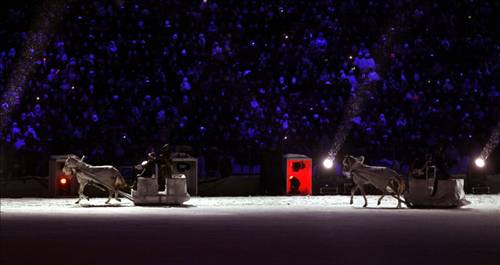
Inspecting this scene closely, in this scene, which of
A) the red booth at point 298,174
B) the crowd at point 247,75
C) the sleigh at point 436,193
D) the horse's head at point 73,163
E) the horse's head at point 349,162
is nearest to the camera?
the sleigh at point 436,193

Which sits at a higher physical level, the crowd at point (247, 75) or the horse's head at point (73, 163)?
the crowd at point (247, 75)

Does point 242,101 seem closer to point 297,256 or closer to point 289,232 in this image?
point 289,232

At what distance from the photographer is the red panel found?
32781 mm

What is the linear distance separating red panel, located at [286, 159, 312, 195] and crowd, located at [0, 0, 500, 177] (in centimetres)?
136

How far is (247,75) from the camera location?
1335 inches

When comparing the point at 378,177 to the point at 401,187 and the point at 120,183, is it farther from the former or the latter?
the point at 120,183

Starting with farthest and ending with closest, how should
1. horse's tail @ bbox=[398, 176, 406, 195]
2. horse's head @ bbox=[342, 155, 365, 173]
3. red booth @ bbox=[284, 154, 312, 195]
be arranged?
red booth @ bbox=[284, 154, 312, 195] → horse's head @ bbox=[342, 155, 365, 173] → horse's tail @ bbox=[398, 176, 406, 195]

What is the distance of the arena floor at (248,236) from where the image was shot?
11.4 metres

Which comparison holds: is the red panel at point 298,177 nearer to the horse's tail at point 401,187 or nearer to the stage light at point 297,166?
the stage light at point 297,166

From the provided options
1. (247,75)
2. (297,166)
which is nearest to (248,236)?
(297,166)

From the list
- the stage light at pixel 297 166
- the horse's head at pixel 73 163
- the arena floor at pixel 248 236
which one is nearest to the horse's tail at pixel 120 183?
the horse's head at pixel 73 163

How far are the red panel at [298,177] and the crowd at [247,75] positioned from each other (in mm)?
1357

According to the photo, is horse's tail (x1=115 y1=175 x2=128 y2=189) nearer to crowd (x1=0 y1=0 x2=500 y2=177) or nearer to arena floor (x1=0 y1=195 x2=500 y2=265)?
arena floor (x1=0 y1=195 x2=500 y2=265)

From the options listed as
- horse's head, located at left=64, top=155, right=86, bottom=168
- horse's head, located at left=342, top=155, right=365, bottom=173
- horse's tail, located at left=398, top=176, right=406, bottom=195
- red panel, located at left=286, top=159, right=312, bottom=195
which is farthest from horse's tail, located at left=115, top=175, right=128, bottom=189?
red panel, located at left=286, top=159, right=312, bottom=195
